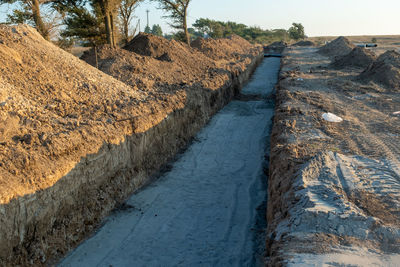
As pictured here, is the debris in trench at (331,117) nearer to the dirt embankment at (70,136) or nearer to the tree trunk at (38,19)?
the dirt embankment at (70,136)

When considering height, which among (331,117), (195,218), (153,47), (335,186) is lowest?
(195,218)

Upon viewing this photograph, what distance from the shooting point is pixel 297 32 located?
66.7 meters

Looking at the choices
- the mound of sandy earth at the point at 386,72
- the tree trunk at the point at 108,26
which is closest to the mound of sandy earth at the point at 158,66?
Result: the tree trunk at the point at 108,26

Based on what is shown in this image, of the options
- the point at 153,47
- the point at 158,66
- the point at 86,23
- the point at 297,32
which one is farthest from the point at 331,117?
the point at 297,32

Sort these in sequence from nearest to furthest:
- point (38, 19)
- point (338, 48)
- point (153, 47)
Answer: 1. point (38, 19)
2. point (153, 47)
3. point (338, 48)

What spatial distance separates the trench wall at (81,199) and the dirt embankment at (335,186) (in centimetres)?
275

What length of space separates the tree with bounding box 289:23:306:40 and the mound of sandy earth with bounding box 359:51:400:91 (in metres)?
55.6

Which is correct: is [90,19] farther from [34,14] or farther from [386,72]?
[386,72]

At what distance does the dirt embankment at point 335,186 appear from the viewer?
360 cm

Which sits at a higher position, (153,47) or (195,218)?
(153,47)

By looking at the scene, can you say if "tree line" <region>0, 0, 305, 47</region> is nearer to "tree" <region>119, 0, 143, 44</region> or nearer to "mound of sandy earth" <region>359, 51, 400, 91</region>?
"tree" <region>119, 0, 143, 44</region>

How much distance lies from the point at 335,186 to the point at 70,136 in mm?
4272

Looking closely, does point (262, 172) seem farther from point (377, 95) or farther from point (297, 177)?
point (377, 95)

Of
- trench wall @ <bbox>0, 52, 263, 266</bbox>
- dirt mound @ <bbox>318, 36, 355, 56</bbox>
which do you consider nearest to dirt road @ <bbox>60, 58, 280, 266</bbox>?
trench wall @ <bbox>0, 52, 263, 266</bbox>
